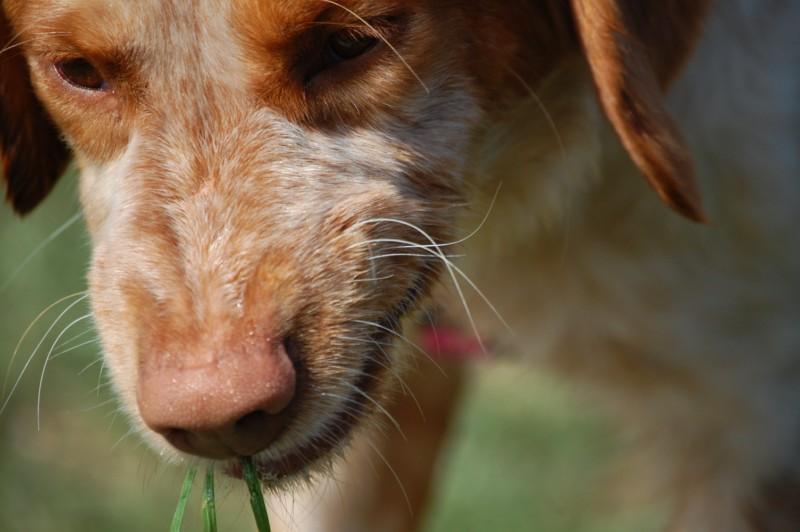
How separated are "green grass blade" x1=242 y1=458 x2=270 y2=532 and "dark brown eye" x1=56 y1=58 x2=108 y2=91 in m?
0.74

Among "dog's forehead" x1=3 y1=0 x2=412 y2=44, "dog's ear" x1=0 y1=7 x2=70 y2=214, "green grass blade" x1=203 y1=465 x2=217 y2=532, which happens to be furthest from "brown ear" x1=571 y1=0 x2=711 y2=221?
"dog's ear" x1=0 y1=7 x2=70 y2=214

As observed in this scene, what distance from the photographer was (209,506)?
7.84 feet

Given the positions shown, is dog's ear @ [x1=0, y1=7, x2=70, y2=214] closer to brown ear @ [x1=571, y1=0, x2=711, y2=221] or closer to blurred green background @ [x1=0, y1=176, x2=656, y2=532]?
blurred green background @ [x1=0, y1=176, x2=656, y2=532]

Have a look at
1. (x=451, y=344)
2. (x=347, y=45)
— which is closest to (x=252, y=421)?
(x=347, y=45)

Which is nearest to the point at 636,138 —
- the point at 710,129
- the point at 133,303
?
the point at 710,129

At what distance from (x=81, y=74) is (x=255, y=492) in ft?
2.70

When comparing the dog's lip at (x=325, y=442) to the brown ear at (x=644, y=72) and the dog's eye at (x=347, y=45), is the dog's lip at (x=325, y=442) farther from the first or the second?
the brown ear at (x=644, y=72)

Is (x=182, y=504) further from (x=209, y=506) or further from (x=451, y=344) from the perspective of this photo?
(x=451, y=344)

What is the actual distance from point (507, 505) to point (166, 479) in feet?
3.64

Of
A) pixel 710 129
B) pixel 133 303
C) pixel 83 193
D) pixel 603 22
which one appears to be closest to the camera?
pixel 133 303

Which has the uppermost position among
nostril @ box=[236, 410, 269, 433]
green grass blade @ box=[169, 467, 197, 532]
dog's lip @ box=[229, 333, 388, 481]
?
nostril @ box=[236, 410, 269, 433]

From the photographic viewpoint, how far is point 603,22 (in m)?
2.52

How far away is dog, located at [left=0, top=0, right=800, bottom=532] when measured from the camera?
2.27 metres

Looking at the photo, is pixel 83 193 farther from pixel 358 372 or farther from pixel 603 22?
pixel 603 22
